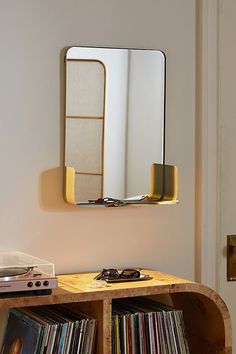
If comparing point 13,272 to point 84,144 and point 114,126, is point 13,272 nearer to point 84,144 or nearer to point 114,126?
point 84,144

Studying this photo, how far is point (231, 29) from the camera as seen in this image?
2.66 metres

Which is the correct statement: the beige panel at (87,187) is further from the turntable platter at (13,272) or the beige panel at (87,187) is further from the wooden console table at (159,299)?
the turntable platter at (13,272)

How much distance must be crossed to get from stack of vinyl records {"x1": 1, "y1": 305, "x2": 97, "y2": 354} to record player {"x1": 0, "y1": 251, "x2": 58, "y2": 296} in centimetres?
13

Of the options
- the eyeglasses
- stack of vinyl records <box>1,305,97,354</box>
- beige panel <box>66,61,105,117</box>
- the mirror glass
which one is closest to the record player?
stack of vinyl records <box>1,305,97,354</box>

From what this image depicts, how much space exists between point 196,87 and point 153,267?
659 millimetres

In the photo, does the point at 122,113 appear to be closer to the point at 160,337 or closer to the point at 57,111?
the point at 57,111

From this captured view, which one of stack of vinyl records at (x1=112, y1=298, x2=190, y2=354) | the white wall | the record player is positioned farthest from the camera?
the white wall

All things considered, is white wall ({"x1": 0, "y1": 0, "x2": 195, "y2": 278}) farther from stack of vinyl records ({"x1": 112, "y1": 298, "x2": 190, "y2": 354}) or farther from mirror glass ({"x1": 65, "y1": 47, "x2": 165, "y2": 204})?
stack of vinyl records ({"x1": 112, "y1": 298, "x2": 190, "y2": 354})

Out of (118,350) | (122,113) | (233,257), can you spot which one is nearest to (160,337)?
(118,350)

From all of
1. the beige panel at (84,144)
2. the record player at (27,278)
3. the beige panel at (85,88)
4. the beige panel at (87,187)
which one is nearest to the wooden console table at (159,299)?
the record player at (27,278)

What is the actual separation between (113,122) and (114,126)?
0.01 metres

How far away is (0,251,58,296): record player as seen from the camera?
203cm

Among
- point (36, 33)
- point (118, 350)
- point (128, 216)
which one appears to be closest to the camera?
point (118, 350)

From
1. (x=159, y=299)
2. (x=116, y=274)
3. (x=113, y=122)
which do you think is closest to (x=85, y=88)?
(x=113, y=122)
